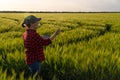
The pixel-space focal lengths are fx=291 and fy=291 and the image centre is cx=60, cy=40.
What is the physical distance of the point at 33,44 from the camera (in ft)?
14.7

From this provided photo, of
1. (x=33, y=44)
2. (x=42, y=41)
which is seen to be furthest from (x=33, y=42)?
(x=42, y=41)

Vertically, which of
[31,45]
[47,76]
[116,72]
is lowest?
[47,76]

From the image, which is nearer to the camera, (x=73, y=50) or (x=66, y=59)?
(x=66, y=59)

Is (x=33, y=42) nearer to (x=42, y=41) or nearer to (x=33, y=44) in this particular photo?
(x=33, y=44)

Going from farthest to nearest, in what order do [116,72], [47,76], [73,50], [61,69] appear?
[73,50] < [47,76] < [61,69] < [116,72]

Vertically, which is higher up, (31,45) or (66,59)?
(31,45)

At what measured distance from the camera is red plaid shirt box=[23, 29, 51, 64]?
444 centimetres

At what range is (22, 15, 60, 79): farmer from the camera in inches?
175

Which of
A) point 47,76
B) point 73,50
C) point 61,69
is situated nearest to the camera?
point 61,69

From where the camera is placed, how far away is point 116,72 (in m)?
4.37

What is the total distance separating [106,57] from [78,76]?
68cm

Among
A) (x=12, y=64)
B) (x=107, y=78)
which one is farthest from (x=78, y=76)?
(x=12, y=64)

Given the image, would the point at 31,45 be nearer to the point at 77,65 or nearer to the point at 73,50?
the point at 77,65

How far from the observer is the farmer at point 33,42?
4434mm
